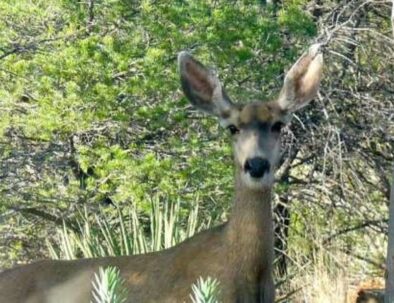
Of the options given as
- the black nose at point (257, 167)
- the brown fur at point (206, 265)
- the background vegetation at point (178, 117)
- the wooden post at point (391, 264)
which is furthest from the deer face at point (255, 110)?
the background vegetation at point (178, 117)

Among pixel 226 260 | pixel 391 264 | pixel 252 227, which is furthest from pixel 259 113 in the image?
pixel 391 264

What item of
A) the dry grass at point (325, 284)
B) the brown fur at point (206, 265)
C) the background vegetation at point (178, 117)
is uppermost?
the background vegetation at point (178, 117)

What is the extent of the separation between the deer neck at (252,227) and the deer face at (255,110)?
8 cm

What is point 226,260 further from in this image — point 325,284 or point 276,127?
point 325,284

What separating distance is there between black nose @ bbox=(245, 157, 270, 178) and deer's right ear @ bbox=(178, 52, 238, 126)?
2.84 feet

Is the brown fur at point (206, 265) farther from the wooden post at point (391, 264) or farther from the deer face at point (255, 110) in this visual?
the wooden post at point (391, 264)

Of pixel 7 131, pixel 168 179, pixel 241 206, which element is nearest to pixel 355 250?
pixel 168 179

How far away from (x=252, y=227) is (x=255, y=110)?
81 centimetres

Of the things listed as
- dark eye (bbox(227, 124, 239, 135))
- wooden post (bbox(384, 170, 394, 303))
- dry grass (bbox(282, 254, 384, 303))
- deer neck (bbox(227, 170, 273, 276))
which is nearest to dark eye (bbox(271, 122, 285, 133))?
dark eye (bbox(227, 124, 239, 135))

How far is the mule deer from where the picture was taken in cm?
669

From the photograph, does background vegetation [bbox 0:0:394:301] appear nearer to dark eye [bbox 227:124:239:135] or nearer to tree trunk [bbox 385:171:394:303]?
tree trunk [bbox 385:171:394:303]

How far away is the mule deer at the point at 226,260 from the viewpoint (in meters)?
6.69

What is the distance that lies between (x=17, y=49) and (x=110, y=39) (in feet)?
4.01

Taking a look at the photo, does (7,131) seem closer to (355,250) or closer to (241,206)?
(355,250)
